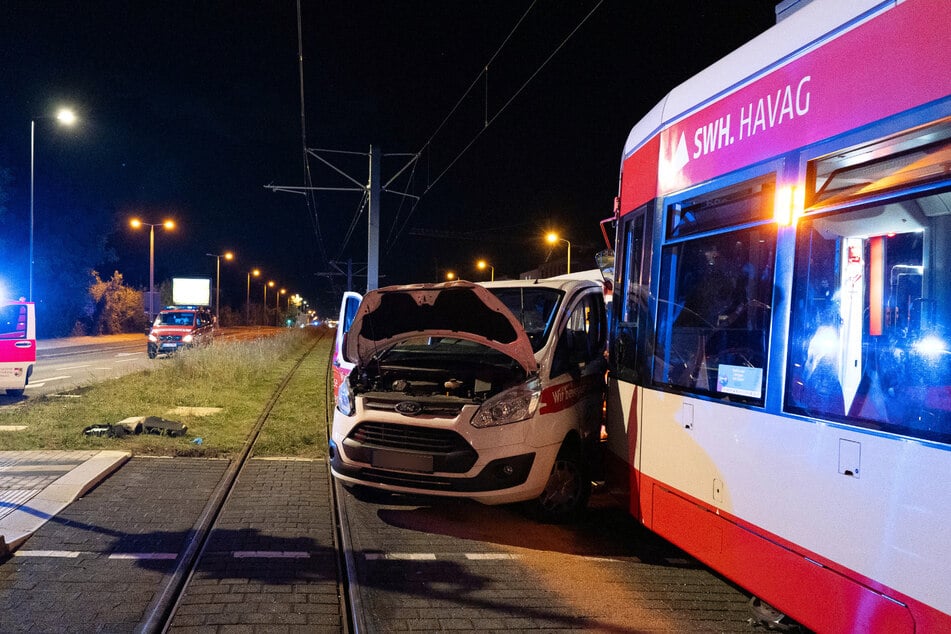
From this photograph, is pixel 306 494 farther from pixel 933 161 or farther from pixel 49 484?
pixel 933 161

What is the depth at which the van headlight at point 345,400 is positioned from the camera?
5738 mm

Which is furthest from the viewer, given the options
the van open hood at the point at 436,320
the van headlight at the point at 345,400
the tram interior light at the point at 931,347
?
the van headlight at the point at 345,400

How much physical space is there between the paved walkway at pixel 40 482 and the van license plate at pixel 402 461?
268 cm

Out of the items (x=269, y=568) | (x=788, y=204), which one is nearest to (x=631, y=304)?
(x=788, y=204)

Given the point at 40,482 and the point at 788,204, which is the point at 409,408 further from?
the point at 40,482

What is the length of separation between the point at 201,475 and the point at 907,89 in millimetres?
6994

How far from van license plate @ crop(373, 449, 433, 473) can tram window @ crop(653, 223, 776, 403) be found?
1.93 meters

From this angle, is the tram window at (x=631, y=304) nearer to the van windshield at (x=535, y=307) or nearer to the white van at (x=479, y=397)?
the white van at (x=479, y=397)

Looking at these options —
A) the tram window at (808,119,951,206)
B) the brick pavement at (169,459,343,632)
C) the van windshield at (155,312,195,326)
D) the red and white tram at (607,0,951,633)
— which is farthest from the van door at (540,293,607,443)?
the van windshield at (155,312,195,326)

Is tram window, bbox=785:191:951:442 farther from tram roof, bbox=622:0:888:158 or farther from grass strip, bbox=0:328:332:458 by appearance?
grass strip, bbox=0:328:332:458

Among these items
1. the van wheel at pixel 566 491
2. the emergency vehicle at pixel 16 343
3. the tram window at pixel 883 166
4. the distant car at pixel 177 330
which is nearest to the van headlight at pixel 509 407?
the van wheel at pixel 566 491

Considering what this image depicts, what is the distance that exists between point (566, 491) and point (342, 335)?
463 centimetres

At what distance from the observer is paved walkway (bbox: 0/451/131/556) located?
17.1 ft

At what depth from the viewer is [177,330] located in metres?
25.0
